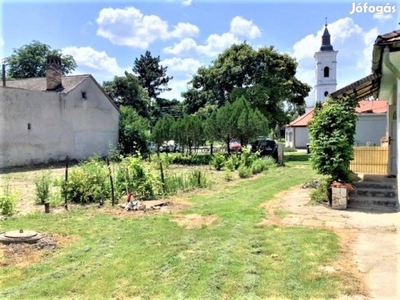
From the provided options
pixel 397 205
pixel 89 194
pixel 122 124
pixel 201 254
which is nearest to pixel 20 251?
pixel 201 254

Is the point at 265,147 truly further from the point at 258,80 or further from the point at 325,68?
the point at 325,68

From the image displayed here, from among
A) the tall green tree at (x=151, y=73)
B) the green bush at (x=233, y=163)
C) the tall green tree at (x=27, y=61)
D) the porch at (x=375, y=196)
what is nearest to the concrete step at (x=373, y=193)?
the porch at (x=375, y=196)

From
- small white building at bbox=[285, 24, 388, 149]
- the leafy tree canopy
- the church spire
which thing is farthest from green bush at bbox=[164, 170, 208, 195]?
the church spire

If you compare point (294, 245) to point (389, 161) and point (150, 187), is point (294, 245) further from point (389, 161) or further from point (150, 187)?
point (389, 161)

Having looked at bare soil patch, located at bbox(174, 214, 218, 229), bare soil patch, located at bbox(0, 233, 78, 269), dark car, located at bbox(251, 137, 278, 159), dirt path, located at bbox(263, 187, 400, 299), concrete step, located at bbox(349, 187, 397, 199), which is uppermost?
dark car, located at bbox(251, 137, 278, 159)

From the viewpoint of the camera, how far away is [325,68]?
5106cm

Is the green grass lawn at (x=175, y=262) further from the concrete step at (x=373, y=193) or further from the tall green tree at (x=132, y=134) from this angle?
the tall green tree at (x=132, y=134)

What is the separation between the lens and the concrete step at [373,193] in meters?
8.60

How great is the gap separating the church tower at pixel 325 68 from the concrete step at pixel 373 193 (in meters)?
44.0

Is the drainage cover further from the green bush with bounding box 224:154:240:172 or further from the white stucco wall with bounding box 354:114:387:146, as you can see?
the white stucco wall with bounding box 354:114:387:146

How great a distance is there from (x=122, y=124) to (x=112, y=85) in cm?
1535

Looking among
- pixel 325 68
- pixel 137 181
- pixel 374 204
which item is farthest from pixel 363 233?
pixel 325 68

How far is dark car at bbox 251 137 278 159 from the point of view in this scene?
2241 centimetres

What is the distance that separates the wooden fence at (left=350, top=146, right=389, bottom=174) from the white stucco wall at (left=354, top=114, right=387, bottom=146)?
55.2 feet
